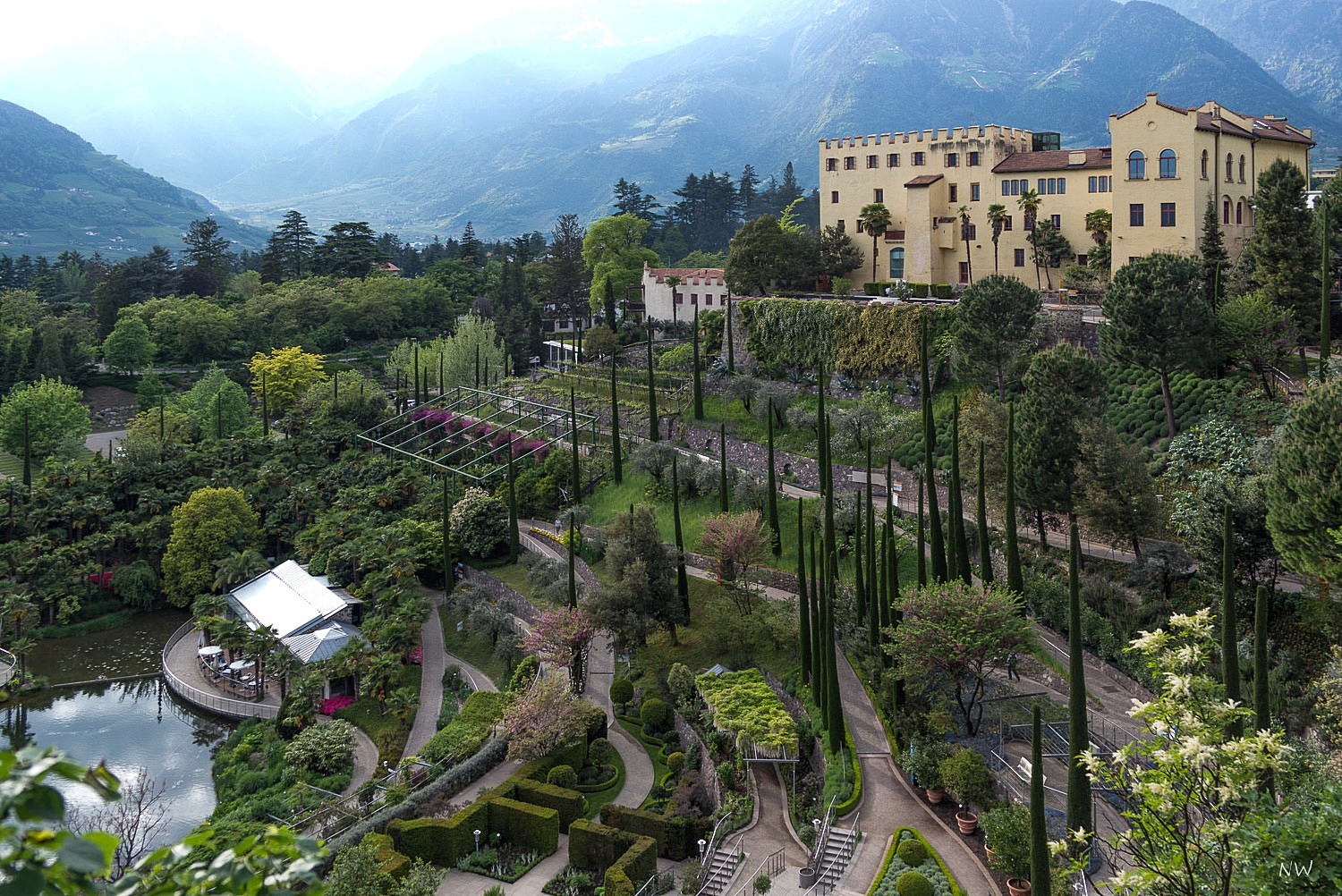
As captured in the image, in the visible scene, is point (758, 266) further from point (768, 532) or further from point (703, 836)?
point (703, 836)

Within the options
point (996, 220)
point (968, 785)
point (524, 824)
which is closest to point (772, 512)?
point (524, 824)

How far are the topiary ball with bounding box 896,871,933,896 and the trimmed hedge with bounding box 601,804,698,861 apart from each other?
6.95 m

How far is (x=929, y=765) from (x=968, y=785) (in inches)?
60.1

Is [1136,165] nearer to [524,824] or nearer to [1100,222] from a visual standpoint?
[1100,222]

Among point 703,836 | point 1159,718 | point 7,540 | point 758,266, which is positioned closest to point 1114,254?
point 758,266

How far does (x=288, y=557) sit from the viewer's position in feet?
172

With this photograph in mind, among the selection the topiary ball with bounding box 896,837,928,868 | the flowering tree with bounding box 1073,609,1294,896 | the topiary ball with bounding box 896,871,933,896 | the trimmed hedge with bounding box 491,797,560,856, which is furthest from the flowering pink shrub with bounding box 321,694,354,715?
the flowering tree with bounding box 1073,609,1294,896

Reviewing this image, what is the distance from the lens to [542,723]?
30875 mm

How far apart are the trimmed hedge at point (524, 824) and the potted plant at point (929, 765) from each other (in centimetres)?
936

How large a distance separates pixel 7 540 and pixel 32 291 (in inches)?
2336

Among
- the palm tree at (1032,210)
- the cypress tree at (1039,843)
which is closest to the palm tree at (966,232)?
the palm tree at (1032,210)

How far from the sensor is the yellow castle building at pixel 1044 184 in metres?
48.2

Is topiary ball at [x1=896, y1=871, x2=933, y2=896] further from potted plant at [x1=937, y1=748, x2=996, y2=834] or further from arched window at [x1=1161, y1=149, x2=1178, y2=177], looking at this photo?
arched window at [x1=1161, y1=149, x2=1178, y2=177]

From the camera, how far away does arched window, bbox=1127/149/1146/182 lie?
4888 cm
